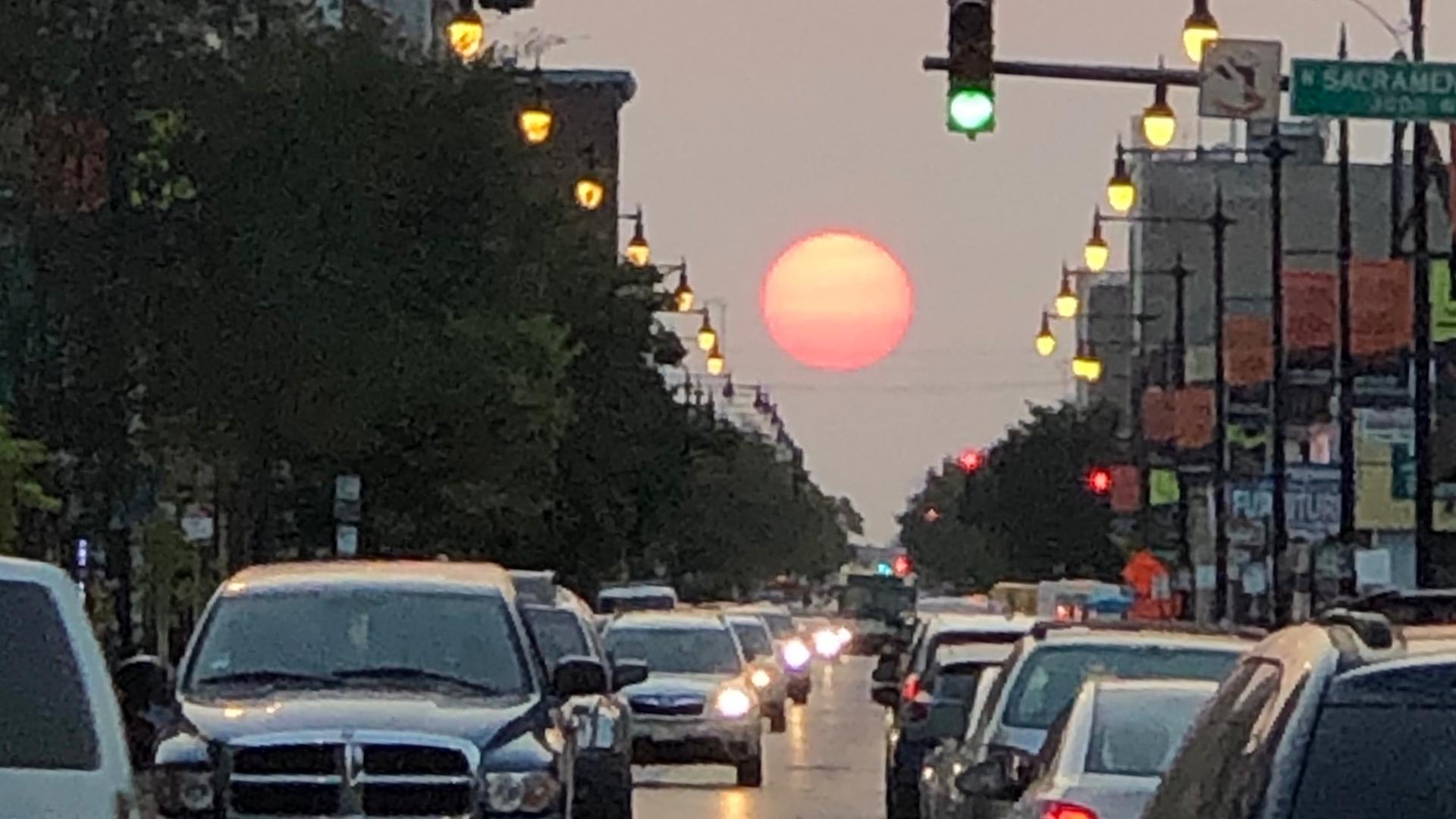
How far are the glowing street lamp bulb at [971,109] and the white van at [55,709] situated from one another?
1428 centimetres

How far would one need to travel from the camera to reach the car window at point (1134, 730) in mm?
14602

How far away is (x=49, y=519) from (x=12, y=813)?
35444mm

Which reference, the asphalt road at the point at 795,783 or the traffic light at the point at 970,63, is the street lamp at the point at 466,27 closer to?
the asphalt road at the point at 795,783

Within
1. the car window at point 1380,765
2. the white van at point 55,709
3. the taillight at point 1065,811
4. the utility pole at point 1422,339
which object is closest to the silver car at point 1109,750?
the taillight at point 1065,811

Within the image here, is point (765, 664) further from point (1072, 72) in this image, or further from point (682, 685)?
point (1072, 72)

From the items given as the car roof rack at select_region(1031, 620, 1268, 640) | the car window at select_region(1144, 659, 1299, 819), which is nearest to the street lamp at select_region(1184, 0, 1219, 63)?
the car roof rack at select_region(1031, 620, 1268, 640)

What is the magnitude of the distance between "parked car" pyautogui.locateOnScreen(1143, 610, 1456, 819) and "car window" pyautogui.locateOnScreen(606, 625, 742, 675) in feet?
100

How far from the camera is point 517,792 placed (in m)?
16.7

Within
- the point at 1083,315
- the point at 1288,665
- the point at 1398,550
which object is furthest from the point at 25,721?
the point at 1083,315

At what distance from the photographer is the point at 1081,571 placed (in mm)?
117000

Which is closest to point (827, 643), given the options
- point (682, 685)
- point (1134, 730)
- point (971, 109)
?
point (682, 685)

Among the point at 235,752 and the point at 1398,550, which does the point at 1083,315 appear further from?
the point at 235,752

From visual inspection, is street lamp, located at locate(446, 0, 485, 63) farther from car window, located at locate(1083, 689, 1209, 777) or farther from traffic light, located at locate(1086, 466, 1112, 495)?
traffic light, located at locate(1086, 466, 1112, 495)

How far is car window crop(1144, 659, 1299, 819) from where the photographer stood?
693 cm
